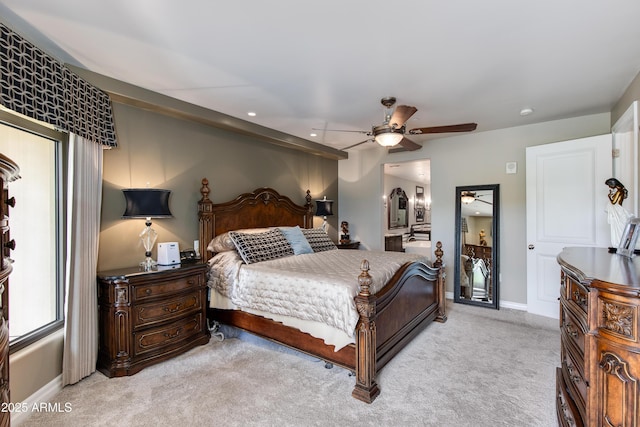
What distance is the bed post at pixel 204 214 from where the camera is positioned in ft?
11.8

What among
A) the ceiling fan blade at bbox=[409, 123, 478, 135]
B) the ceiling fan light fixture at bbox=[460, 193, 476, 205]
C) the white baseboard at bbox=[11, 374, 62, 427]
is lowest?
the white baseboard at bbox=[11, 374, 62, 427]

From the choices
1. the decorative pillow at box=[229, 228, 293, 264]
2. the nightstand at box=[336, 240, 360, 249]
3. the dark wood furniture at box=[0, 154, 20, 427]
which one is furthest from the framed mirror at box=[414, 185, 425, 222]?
the dark wood furniture at box=[0, 154, 20, 427]

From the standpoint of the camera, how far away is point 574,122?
12.6 ft

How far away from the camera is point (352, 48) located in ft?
7.30

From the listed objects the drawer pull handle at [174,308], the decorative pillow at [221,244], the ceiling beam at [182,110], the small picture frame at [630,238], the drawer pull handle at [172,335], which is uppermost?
the ceiling beam at [182,110]

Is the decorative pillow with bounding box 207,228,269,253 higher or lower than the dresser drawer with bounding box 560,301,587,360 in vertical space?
higher

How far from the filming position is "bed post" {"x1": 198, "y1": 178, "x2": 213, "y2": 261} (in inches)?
141

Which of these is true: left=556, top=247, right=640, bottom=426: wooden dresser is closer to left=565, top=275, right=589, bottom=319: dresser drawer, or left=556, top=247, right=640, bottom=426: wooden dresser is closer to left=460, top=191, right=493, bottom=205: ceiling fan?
left=565, top=275, right=589, bottom=319: dresser drawer

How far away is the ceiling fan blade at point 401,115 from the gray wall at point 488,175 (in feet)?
7.73

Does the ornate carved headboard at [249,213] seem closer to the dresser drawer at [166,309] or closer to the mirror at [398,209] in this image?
the dresser drawer at [166,309]

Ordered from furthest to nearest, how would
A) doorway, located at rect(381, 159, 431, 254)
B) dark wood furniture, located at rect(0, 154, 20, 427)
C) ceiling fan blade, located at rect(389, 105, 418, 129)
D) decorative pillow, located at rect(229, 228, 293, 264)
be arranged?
doorway, located at rect(381, 159, 431, 254) < decorative pillow, located at rect(229, 228, 293, 264) < ceiling fan blade, located at rect(389, 105, 418, 129) < dark wood furniture, located at rect(0, 154, 20, 427)

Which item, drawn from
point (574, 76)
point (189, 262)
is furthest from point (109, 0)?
point (574, 76)

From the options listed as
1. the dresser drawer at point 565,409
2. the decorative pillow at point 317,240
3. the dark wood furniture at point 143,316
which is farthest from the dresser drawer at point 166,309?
the dresser drawer at point 565,409

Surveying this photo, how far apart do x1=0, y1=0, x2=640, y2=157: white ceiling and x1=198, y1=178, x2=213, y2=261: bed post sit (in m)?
0.97
